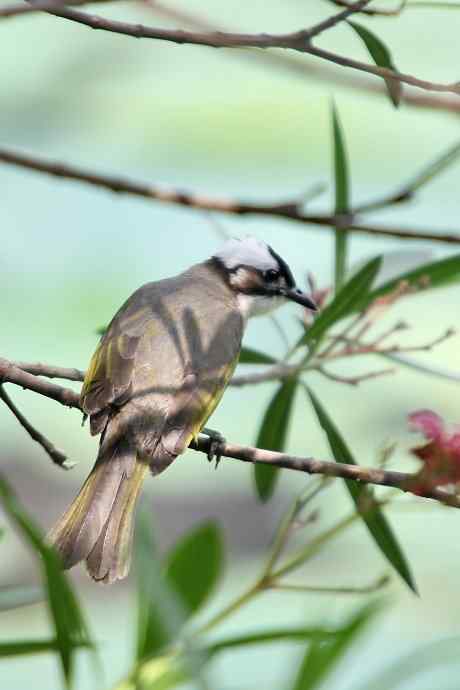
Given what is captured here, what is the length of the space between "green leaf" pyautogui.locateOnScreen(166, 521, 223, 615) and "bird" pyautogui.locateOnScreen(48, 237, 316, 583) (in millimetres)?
371

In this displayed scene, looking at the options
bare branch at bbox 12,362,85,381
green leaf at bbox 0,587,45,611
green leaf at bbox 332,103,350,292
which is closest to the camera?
green leaf at bbox 0,587,45,611

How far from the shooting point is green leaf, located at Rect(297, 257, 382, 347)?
225 centimetres

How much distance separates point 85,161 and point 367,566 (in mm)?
3677

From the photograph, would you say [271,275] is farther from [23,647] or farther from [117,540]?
[23,647]

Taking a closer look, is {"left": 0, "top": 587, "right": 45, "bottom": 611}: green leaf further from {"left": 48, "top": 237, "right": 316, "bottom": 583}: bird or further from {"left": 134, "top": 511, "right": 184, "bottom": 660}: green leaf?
{"left": 48, "top": 237, "right": 316, "bottom": 583}: bird

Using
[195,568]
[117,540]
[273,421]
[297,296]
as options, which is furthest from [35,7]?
[297,296]

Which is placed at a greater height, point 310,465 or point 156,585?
point 310,465

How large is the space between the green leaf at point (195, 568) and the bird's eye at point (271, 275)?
1693mm

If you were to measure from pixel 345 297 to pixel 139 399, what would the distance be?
1.47ft

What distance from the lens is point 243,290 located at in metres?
3.34

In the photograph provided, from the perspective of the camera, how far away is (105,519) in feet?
7.23

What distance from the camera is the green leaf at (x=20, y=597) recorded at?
156cm

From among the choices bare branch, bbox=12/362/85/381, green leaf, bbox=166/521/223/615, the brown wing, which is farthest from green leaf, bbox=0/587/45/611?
the brown wing

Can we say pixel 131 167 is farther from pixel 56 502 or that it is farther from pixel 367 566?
pixel 367 566
